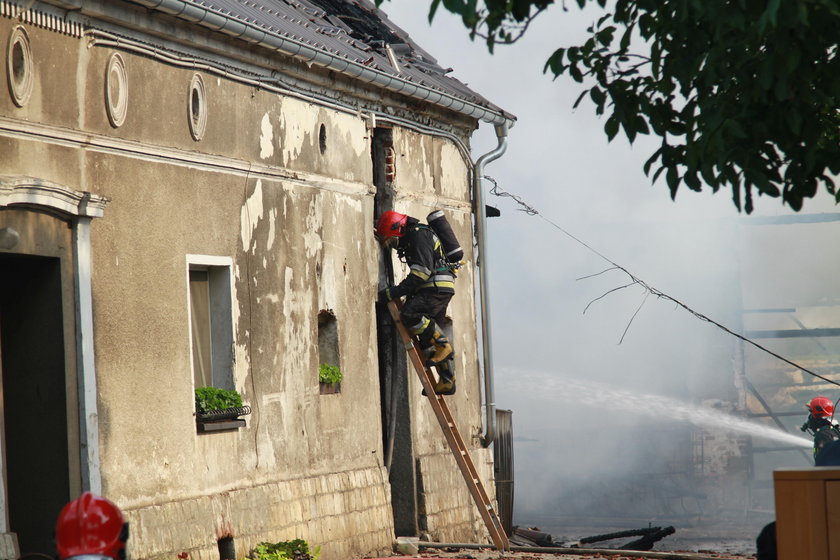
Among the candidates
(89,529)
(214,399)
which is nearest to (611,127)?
(89,529)

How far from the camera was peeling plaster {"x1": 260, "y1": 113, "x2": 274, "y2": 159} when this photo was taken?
35.7 feet

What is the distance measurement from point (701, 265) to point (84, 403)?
73.8ft

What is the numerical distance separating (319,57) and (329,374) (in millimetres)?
2808

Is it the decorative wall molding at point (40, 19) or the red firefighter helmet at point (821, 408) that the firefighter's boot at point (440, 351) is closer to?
the red firefighter helmet at point (821, 408)

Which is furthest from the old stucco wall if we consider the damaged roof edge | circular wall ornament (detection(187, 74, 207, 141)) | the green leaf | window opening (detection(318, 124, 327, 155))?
the green leaf

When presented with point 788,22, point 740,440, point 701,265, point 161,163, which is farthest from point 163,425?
point 701,265

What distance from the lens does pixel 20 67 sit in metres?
8.08

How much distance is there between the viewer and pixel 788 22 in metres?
5.36

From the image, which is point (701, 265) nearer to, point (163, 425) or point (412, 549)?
point (412, 549)

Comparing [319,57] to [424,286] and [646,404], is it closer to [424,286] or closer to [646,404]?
[424,286]

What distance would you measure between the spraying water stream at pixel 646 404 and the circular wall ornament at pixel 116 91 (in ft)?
57.4

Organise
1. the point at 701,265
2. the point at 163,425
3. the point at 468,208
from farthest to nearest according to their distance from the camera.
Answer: the point at 701,265
the point at 468,208
the point at 163,425

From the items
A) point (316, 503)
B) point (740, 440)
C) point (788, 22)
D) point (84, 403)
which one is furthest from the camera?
point (740, 440)

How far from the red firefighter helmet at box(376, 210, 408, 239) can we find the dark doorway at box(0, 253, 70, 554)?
4277 millimetres
